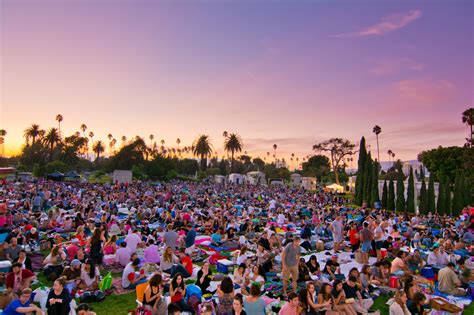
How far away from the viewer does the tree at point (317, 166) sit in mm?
86006

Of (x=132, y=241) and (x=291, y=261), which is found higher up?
(x=291, y=261)

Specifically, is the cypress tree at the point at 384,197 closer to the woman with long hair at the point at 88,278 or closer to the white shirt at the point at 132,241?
the white shirt at the point at 132,241

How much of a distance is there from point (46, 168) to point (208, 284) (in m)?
54.5

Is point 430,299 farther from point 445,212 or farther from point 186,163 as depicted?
point 186,163

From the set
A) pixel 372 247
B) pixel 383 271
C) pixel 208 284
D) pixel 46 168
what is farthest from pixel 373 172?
pixel 46 168

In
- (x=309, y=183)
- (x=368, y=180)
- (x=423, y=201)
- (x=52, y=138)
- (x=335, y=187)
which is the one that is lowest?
(x=423, y=201)

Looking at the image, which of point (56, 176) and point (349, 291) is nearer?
point (349, 291)

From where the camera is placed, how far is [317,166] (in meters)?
91.8

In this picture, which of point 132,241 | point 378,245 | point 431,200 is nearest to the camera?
point 132,241

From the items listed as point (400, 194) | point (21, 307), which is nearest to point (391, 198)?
point (400, 194)

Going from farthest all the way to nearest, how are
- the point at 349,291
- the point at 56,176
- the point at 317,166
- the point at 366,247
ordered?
the point at 317,166
the point at 56,176
the point at 366,247
the point at 349,291

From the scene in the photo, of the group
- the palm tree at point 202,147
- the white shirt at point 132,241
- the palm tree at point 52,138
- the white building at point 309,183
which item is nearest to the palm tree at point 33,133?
the palm tree at point 52,138

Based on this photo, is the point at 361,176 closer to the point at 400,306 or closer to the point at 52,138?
the point at 400,306

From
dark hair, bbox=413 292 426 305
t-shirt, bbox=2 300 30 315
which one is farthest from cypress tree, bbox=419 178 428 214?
t-shirt, bbox=2 300 30 315
